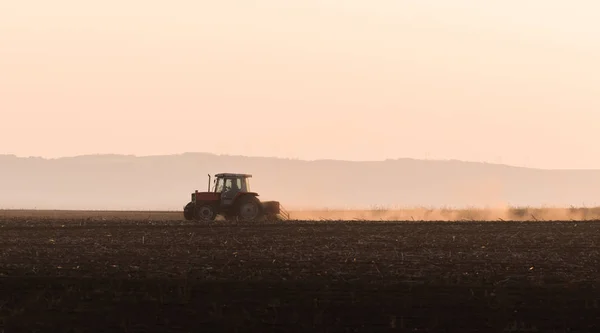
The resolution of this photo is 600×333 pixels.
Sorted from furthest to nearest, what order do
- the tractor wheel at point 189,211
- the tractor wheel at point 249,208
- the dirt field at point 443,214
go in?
the dirt field at point 443,214 < the tractor wheel at point 189,211 < the tractor wheel at point 249,208

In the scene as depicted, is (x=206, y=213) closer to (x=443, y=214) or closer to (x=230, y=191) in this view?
(x=230, y=191)

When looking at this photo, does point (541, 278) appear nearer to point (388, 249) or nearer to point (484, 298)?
point (484, 298)

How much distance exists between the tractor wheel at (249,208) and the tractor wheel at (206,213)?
1.33 meters

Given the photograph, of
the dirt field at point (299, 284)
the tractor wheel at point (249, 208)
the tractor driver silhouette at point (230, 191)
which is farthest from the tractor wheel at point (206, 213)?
the dirt field at point (299, 284)

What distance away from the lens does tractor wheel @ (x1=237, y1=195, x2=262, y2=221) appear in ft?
164

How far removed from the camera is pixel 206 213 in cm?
5041

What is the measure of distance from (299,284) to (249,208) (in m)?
28.0

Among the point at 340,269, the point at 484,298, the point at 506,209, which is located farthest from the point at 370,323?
the point at 506,209

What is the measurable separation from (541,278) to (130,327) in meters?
10.3

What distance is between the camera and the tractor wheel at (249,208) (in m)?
50.0

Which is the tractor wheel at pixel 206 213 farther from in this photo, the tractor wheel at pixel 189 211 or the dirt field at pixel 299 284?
the dirt field at pixel 299 284

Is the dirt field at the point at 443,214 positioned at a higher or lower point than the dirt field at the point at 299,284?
higher

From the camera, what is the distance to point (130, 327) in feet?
57.8

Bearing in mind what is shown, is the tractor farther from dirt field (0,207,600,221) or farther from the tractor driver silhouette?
dirt field (0,207,600,221)
